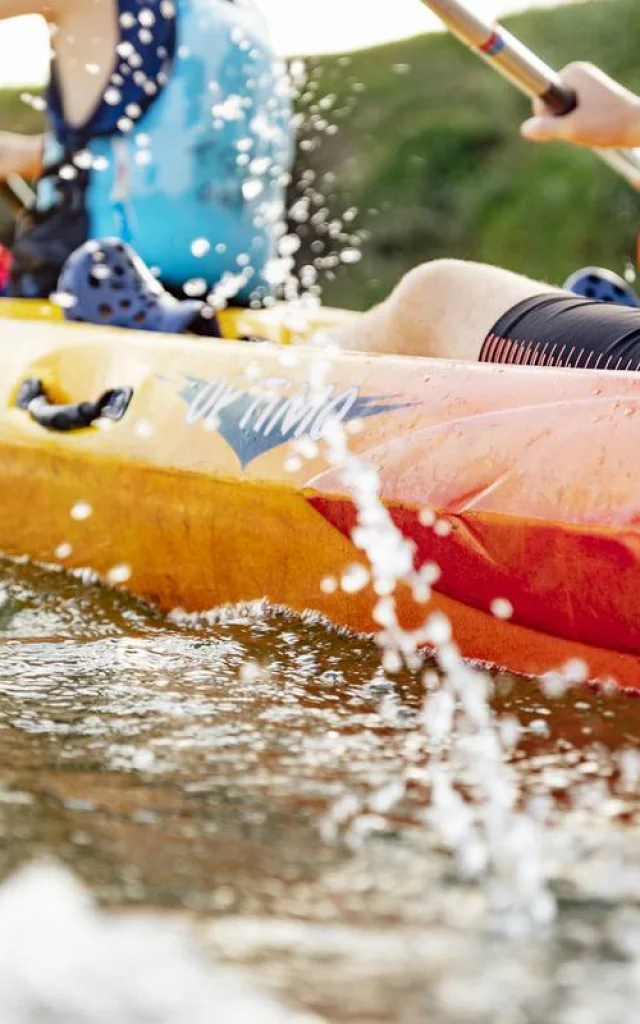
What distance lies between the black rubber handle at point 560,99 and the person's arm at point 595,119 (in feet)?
0.05

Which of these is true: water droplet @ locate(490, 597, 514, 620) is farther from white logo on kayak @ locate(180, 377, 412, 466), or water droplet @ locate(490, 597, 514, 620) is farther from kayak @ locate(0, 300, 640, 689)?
white logo on kayak @ locate(180, 377, 412, 466)

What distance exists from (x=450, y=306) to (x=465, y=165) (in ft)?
16.2

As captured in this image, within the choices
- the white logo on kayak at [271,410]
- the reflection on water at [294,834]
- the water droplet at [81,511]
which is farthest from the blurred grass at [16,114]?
the reflection on water at [294,834]

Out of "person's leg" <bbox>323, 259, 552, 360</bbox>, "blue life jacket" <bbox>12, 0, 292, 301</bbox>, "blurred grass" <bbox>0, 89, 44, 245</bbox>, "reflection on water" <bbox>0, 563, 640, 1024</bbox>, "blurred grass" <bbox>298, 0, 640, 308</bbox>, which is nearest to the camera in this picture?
"reflection on water" <bbox>0, 563, 640, 1024</bbox>

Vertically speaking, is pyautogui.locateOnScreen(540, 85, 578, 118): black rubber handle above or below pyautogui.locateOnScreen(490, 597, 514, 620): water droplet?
above

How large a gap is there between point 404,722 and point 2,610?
604 mm

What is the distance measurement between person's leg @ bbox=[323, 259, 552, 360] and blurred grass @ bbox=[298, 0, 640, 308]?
411 cm

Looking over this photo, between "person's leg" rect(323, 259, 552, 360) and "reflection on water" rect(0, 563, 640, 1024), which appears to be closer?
"reflection on water" rect(0, 563, 640, 1024)

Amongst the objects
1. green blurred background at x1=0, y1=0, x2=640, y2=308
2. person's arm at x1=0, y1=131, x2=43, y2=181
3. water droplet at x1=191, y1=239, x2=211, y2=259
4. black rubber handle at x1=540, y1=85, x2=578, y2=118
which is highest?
black rubber handle at x1=540, y1=85, x2=578, y2=118

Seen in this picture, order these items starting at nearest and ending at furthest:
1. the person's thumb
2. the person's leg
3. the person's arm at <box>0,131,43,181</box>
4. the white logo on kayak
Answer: the white logo on kayak, the person's leg, the person's thumb, the person's arm at <box>0,131,43,181</box>

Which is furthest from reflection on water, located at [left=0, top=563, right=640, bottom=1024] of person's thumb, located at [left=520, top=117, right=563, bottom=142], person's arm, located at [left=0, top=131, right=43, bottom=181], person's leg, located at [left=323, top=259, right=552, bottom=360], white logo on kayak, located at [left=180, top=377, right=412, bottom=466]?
person's arm, located at [left=0, top=131, right=43, bottom=181]

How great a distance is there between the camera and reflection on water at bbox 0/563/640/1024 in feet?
2.16

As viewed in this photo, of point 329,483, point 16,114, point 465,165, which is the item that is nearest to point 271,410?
point 329,483

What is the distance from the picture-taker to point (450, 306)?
1652mm
